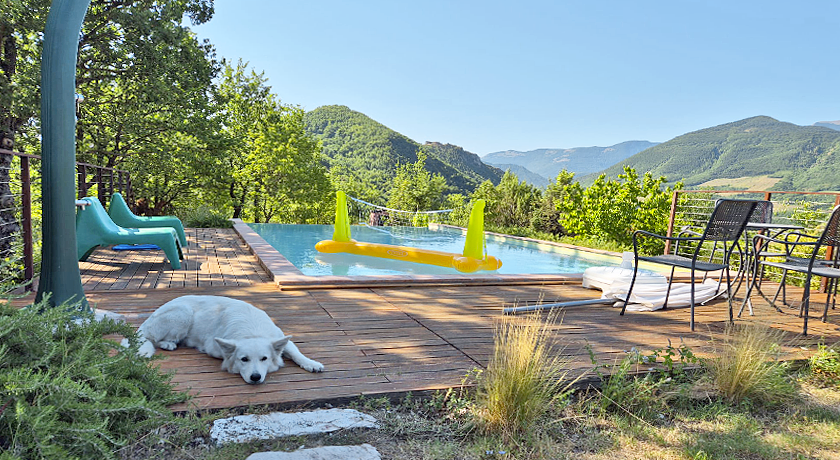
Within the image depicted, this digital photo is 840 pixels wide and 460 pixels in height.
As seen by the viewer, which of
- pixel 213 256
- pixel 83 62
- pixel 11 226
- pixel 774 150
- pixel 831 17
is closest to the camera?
pixel 213 256

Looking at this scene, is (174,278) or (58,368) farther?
(174,278)

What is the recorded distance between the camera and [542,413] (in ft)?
6.15

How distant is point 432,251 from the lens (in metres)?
7.38

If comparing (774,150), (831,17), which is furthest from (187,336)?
(831,17)

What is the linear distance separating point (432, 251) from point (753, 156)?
63.7m

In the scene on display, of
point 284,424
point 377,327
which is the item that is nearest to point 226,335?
point 284,424

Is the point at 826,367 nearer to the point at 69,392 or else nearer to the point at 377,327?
the point at 377,327

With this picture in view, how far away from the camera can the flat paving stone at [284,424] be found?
1.56 meters

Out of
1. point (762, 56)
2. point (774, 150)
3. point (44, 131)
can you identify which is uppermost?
point (762, 56)

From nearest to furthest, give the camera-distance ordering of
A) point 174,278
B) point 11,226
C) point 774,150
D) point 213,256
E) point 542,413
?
1. point 542,413
2. point 174,278
3. point 213,256
4. point 11,226
5. point 774,150

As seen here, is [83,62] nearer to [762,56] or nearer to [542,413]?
[542,413]

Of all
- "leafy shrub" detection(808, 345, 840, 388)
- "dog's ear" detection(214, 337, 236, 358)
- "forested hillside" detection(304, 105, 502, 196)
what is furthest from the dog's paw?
"forested hillside" detection(304, 105, 502, 196)

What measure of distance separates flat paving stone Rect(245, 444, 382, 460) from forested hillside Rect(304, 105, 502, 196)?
31271 millimetres

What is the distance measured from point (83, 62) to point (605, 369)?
10847 millimetres
